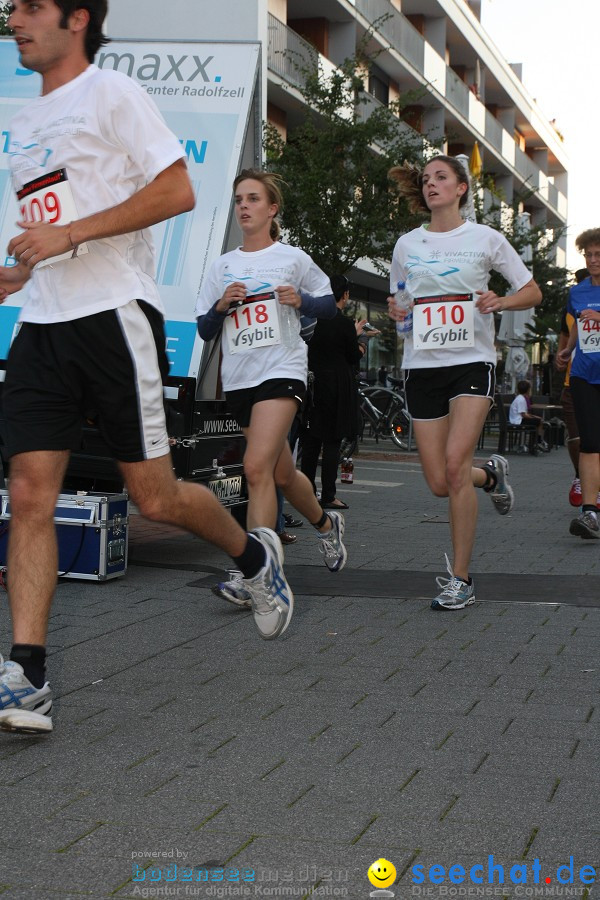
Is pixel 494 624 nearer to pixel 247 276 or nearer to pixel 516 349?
pixel 247 276

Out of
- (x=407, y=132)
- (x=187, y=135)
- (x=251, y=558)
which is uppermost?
(x=407, y=132)

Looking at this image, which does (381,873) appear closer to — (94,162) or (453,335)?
(94,162)

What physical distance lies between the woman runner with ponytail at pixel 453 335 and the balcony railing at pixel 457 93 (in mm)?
38682

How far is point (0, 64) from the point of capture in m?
8.34

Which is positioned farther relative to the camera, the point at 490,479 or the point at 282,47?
the point at 282,47

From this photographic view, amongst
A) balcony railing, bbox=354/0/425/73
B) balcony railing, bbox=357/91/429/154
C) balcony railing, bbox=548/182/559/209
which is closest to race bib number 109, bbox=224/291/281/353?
balcony railing, bbox=357/91/429/154

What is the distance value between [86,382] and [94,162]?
0.66 metres

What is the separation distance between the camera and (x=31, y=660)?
3.59m

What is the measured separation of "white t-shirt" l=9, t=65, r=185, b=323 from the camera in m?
3.65

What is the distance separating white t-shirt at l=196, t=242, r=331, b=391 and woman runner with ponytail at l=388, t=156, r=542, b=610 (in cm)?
49

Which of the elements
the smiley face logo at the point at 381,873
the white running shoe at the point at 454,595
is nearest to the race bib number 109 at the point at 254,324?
the white running shoe at the point at 454,595

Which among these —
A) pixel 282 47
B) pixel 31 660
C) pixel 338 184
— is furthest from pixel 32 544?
pixel 282 47

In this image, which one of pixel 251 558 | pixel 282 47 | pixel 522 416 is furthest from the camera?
pixel 282 47

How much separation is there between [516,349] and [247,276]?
26.7m
